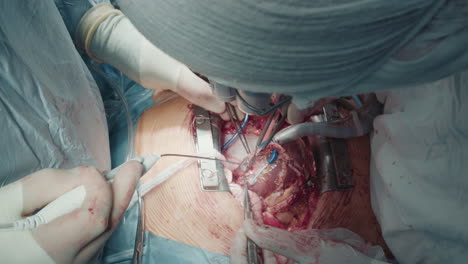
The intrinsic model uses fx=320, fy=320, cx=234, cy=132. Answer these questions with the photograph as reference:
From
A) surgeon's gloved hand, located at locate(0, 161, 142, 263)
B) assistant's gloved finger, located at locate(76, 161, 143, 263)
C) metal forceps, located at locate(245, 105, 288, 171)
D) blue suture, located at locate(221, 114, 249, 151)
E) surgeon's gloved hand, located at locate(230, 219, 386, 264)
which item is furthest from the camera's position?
blue suture, located at locate(221, 114, 249, 151)

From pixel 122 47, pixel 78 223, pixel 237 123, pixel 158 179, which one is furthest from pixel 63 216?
pixel 237 123

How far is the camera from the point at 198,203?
1486mm

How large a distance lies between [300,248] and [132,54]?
1.16 m

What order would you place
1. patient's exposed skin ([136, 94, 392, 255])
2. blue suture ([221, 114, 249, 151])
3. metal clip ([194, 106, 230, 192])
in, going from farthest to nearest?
blue suture ([221, 114, 249, 151])
metal clip ([194, 106, 230, 192])
patient's exposed skin ([136, 94, 392, 255])

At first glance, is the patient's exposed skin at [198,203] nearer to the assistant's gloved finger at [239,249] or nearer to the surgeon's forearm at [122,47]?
the assistant's gloved finger at [239,249]

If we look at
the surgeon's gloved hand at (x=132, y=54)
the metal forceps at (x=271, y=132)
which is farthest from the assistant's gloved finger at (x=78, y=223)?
the metal forceps at (x=271, y=132)

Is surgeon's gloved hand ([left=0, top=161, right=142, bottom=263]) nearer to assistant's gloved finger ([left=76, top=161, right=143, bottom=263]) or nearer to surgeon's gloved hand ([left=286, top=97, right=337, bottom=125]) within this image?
assistant's gloved finger ([left=76, top=161, right=143, bottom=263])

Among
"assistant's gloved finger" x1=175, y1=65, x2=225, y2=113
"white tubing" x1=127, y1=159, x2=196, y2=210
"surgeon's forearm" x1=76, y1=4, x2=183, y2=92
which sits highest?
"surgeon's forearm" x1=76, y1=4, x2=183, y2=92

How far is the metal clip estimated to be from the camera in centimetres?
154

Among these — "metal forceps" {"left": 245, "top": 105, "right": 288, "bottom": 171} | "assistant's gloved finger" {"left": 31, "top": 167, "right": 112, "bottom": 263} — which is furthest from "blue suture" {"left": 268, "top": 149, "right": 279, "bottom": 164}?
"assistant's gloved finger" {"left": 31, "top": 167, "right": 112, "bottom": 263}

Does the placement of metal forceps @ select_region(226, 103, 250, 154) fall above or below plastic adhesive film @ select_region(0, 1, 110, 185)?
below

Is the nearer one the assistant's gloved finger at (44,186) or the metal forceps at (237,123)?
the assistant's gloved finger at (44,186)

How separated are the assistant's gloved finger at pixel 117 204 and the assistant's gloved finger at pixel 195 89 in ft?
2.43

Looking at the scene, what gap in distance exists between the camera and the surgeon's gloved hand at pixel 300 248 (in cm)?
128
